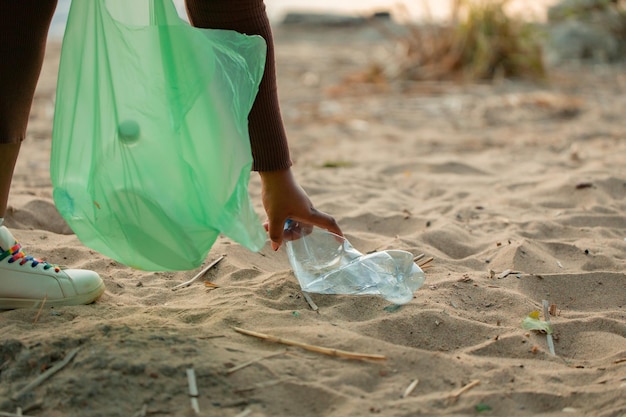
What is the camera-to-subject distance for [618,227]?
9.37 ft

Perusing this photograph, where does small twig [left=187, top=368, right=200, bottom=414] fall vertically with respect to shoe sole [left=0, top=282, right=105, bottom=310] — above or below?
below

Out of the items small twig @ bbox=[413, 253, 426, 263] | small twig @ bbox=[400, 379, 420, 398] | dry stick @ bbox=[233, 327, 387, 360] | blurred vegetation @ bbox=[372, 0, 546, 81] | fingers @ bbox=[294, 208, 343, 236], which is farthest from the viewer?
blurred vegetation @ bbox=[372, 0, 546, 81]

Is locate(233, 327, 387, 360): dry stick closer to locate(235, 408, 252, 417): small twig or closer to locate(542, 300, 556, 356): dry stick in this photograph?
locate(235, 408, 252, 417): small twig

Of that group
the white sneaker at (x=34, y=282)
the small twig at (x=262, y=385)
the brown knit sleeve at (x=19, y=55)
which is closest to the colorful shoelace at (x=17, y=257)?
the white sneaker at (x=34, y=282)

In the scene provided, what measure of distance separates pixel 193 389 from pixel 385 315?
576mm

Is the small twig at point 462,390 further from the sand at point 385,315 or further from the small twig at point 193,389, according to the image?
the small twig at point 193,389

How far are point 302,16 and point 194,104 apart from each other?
12186 mm

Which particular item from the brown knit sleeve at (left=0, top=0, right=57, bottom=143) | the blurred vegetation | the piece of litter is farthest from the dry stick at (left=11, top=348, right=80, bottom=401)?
the blurred vegetation

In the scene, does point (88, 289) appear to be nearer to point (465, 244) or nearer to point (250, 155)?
point (250, 155)

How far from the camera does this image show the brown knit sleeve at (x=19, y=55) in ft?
5.58

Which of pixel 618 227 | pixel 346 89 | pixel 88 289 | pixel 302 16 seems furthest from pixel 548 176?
pixel 302 16

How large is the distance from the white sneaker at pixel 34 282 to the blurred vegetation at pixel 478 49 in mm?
5287

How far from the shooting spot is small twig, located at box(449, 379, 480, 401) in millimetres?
1602

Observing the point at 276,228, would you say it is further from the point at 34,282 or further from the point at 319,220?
the point at 34,282
